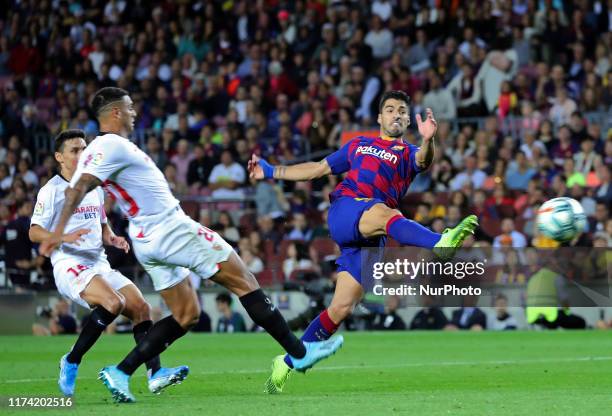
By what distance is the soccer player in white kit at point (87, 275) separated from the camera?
351 inches

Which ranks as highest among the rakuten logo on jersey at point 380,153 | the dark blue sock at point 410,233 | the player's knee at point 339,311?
the rakuten logo on jersey at point 380,153

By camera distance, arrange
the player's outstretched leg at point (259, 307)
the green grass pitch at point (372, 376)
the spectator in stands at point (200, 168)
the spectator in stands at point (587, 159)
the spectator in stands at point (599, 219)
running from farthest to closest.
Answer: the spectator in stands at point (200, 168), the spectator in stands at point (587, 159), the spectator in stands at point (599, 219), the player's outstretched leg at point (259, 307), the green grass pitch at point (372, 376)

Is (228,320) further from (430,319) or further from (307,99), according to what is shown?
(307,99)

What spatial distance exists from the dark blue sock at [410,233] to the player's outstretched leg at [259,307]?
1057mm

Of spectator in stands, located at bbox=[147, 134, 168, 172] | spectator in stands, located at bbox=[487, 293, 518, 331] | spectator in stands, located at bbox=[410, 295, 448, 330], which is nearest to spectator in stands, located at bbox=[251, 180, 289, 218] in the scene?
spectator in stands, located at bbox=[147, 134, 168, 172]

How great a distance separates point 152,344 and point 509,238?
951 cm

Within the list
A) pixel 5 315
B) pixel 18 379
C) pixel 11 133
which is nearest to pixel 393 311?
pixel 5 315

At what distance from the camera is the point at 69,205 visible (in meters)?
7.75

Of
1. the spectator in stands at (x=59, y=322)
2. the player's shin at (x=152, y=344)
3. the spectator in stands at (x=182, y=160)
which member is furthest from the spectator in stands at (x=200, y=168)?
the player's shin at (x=152, y=344)

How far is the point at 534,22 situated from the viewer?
2141 centimetres

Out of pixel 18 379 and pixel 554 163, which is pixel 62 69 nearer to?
pixel 554 163

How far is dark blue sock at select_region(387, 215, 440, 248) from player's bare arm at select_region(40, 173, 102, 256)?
7.40 feet

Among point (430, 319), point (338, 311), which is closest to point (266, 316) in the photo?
point (338, 311)

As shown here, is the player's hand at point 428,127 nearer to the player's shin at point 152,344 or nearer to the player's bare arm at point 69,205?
the player's shin at point 152,344
